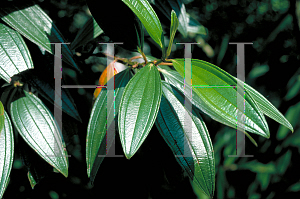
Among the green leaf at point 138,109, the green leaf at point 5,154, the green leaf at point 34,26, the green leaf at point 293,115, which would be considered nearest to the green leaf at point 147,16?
the green leaf at point 138,109

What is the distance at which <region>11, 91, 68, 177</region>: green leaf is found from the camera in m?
0.43

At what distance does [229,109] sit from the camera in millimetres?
331

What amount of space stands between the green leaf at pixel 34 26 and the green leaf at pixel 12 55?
2 centimetres

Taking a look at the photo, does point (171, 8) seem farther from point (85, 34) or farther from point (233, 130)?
point (233, 130)

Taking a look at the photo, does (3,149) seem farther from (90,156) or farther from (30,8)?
(30,8)

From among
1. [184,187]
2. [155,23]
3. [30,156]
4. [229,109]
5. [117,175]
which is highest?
[155,23]

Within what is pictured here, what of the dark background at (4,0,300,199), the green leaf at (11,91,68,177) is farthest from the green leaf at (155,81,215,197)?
the dark background at (4,0,300,199)

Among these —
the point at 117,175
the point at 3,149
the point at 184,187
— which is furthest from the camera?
the point at 184,187

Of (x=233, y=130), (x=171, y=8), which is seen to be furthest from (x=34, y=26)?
(x=233, y=130)

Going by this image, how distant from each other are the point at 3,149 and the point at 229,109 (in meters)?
0.39

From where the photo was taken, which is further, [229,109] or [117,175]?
[117,175]

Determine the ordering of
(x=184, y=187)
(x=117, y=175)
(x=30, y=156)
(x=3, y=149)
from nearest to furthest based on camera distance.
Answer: (x=3, y=149), (x=30, y=156), (x=117, y=175), (x=184, y=187)

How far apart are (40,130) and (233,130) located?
1014 millimetres

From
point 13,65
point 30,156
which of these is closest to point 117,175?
point 30,156
